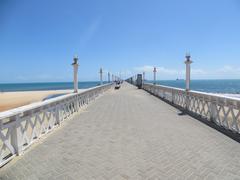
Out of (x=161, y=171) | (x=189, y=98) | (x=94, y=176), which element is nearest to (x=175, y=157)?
(x=161, y=171)

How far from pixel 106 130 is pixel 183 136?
2.16 meters

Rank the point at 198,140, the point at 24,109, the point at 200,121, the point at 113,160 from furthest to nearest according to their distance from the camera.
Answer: the point at 200,121 < the point at 198,140 < the point at 24,109 < the point at 113,160

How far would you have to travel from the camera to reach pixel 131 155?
3410mm

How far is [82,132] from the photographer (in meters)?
4.91

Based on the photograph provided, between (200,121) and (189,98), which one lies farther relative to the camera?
(189,98)

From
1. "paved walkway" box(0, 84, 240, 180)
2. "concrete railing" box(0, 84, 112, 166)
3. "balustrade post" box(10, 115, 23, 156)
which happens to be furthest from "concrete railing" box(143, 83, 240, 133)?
"balustrade post" box(10, 115, 23, 156)

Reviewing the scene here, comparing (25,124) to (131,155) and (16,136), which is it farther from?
(131,155)

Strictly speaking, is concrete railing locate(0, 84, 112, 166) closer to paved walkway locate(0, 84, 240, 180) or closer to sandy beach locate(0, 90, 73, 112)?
paved walkway locate(0, 84, 240, 180)

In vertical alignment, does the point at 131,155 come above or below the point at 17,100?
above

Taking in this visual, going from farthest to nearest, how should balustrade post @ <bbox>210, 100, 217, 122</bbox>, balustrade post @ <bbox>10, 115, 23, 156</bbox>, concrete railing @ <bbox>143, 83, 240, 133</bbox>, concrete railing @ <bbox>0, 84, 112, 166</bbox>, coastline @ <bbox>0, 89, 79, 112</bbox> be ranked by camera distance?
coastline @ <bbox>0, 89, 79, 112</bbox>, balustrade post @ <bbox>210, 100, 217, 122</bbox>, concrete railing @ <bbox>143, 83, 240, 133</bbox>, balustrade post @ <bbox>10, 115, 23, 156</bbox>, concrete railing @ <bbox>0, 84, 112, 166</bbox>

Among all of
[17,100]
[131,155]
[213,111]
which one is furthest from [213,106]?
[17,100]

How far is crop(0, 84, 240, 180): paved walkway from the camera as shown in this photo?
2.78m

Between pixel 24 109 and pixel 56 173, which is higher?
pixel 24 109

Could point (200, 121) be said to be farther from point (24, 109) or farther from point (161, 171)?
point (24, 109)
